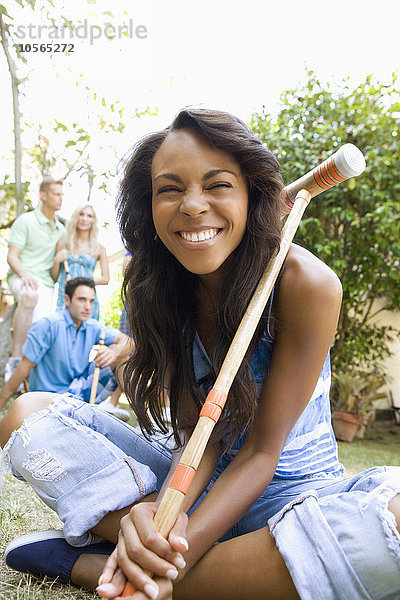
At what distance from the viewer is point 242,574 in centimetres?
135

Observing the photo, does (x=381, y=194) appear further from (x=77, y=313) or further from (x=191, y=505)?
(x=191, y=505)

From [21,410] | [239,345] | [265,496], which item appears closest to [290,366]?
[239,345]

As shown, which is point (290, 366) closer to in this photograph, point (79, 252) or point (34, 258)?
point (79, 252)

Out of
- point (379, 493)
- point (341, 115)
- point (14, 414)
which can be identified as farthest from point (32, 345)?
point (341, 115)

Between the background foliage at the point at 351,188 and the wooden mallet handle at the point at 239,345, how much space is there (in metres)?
3.51

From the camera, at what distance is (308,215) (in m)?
5.52

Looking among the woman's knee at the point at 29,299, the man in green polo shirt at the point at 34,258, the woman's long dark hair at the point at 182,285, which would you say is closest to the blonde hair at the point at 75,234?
the man in green polo shirt at the point at 34,258

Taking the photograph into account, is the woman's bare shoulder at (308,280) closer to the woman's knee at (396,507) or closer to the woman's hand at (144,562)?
the woman's knee at (396,507)

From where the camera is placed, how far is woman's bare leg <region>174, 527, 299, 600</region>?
130 cm

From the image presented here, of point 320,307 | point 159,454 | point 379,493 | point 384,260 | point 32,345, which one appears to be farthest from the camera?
point 384,260

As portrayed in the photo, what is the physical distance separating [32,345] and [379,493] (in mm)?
3120

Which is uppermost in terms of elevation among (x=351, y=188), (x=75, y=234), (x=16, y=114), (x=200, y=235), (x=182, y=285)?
(x=16, y=114)

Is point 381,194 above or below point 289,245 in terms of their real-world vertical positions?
above

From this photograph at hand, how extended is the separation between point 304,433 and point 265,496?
0.68ft
